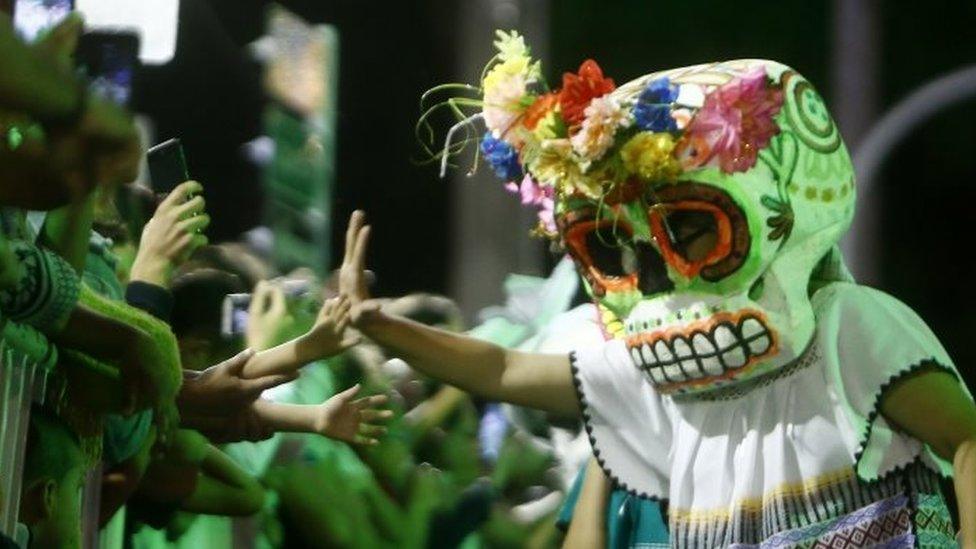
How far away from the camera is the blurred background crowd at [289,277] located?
2.30 m

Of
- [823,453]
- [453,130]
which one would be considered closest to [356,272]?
[453,130]

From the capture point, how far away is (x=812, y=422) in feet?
7.48

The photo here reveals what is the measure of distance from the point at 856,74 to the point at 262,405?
3.24 feet

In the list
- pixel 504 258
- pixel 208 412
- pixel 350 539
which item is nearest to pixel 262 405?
pixel 208 412

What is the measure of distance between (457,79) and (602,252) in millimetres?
319

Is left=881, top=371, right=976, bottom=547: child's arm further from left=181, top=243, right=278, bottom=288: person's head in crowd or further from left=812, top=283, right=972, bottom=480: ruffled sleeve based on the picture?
left=181, top=243, right=278, bottom=288: person's head in crowd

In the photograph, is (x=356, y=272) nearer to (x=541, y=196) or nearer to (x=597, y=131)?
(x=541, y=196)

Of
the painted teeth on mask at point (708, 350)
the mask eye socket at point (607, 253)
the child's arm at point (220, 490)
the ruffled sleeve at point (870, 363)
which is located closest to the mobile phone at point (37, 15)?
the child's arm at point (220, 490)

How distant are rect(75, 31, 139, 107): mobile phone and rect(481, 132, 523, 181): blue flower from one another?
0.46 metres

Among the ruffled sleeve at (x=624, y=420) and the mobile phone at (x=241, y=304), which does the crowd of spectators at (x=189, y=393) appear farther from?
the ruffled sleeve at (x=624, y=420)

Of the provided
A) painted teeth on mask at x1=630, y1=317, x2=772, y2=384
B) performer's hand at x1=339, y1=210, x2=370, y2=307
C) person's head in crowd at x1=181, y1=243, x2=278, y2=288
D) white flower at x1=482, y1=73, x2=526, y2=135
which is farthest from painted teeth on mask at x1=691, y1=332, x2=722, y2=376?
person's head in crowd at x1=181, y1=243, x2=278, y2=288

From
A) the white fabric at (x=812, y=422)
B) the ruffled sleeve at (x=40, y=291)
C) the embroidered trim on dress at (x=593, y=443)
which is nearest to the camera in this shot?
the ruffled sleeve at (x=40, y=291)

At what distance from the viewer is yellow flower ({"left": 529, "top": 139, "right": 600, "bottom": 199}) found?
87.6 inches

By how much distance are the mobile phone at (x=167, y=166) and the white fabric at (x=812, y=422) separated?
0.69m
